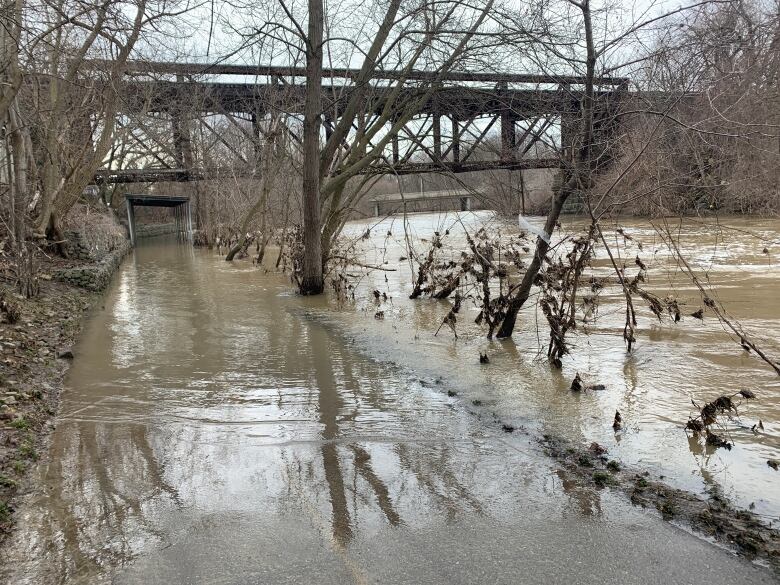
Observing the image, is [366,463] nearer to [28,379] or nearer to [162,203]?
[28,379]

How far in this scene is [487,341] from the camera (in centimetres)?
880

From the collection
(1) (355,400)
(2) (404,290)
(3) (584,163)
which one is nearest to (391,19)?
(2) (404,290)

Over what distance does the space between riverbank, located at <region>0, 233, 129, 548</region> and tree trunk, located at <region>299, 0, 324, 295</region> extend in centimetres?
469

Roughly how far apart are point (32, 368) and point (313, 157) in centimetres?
782

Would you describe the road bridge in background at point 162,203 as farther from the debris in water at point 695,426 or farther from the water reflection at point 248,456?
the debris in water at point 695,426

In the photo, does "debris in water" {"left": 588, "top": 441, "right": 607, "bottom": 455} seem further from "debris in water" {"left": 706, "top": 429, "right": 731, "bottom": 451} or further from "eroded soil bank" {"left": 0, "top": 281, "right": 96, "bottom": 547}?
"eroded soil bank" {"left": 0, "top": 281, "right": 96, "bottom": 547}

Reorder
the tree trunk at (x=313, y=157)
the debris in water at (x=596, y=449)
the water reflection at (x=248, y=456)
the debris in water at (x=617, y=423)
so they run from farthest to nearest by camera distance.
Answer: the tree trunk at (x=313, y=157), the debris in water at (x=617, y=423), the debris in water at (x=596, y=449), the water reflection at (x=248, y=456)

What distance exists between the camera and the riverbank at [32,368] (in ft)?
14.3

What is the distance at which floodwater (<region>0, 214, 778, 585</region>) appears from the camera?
10.8ft

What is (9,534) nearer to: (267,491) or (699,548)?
(267,491)

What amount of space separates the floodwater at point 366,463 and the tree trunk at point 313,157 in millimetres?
5097

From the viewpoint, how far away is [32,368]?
696 cm

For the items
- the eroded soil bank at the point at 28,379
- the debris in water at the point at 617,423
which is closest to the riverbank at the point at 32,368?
the eroded soil bank at the point at 28,379

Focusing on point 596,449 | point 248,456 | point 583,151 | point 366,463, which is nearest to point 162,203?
point 583,151
